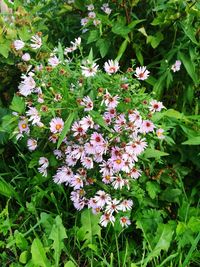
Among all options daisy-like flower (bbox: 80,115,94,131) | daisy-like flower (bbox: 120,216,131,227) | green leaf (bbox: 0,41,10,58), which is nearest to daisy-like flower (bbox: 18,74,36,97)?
daisy-like flower (bbox: 80,115,94,131)

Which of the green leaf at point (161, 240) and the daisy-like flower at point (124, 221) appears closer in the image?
the green leaf at point (161, 240)

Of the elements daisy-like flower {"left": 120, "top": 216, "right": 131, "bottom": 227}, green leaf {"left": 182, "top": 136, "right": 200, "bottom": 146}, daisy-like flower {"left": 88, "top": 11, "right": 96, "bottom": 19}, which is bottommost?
daisy-like flower {"left": 120, "top": 216, "right": 131, "bottom": 227}

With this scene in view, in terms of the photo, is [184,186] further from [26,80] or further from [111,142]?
[26,80]


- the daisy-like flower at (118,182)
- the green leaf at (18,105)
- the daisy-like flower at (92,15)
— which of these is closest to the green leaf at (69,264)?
the daisy-like flower at (118,182)

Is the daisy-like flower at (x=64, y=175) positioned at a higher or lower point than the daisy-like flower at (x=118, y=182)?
higher

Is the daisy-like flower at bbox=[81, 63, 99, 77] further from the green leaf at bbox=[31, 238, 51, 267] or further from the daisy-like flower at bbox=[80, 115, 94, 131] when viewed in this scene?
the green leaf at bbox=[31, 238, 51, 267]

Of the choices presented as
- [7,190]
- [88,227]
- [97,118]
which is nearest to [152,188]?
[88,227]

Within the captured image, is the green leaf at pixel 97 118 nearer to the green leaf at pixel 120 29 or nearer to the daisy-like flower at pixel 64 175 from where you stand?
the daisy-like flower at pixel 64 175
